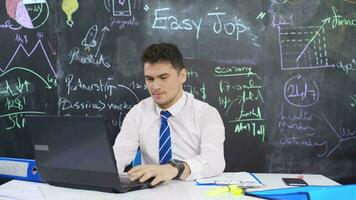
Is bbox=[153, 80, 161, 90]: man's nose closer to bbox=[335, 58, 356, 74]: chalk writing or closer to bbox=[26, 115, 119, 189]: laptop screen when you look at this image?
bbox=[26, 115, 119, 189]: laptop screen

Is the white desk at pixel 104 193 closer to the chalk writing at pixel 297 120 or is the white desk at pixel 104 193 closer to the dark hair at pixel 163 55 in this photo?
the dark hair at pixel 163 55

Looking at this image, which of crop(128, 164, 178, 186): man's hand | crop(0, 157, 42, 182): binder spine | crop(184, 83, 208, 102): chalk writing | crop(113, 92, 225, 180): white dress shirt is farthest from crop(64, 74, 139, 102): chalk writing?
crop(128, 164, 178, 186): man's hand

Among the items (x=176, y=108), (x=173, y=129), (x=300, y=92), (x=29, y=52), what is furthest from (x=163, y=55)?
(x=29, y=52)

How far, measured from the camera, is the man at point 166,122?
230cm

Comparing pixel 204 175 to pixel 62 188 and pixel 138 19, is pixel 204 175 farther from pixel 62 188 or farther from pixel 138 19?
pixel 138 19

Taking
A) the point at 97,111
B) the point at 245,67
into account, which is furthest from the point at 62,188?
the point at 245,67

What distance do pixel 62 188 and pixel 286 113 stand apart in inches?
78.4

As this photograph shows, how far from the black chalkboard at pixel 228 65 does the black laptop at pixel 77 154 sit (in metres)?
1.65

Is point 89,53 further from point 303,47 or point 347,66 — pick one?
point 347,66

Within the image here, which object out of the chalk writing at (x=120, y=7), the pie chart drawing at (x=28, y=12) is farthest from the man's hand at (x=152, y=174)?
the pie chart drawing at (x=28, y=12)

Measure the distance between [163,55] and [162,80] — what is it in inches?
5.1

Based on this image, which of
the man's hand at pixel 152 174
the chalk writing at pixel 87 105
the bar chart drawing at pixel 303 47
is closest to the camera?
the man's hand at pixel 152 174

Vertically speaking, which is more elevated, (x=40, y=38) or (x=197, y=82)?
(x=40, y=38)

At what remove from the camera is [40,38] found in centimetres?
337
